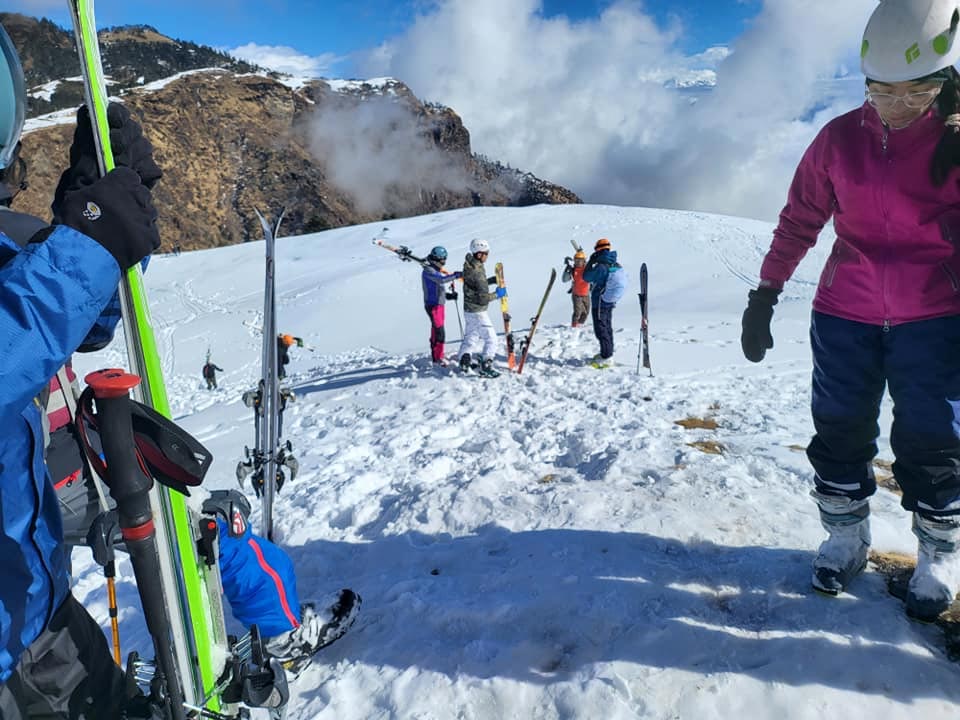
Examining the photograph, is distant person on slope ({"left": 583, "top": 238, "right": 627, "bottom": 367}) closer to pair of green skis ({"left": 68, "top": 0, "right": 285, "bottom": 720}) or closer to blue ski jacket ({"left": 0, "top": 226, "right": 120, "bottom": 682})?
pair of green skis ({"left": 68, "top": 0, "right": 285, "bottom": 720})

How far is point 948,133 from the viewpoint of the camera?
1972 mm

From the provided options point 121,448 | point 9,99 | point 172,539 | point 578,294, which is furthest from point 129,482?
point 578,294

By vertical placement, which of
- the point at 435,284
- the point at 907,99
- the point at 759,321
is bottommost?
the point at 759,321

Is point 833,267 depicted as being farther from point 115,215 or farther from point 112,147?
point 112,147

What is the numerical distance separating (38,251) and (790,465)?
396 cm

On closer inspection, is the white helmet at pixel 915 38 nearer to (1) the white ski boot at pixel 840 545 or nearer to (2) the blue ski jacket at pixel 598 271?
(1) the white ski boot at pixel 840 545

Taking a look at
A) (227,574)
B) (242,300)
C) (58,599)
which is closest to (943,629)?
(227,574)

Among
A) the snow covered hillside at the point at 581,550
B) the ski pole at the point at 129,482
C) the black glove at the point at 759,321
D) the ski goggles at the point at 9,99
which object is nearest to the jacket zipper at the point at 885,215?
the black glove at the point at 759,321

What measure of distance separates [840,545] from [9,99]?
123 inches

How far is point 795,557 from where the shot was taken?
8.97ft

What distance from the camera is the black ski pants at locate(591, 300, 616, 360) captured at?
855cm

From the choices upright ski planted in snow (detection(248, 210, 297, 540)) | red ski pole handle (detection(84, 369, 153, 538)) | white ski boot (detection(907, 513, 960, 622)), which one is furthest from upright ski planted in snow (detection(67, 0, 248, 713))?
white ski boot (detection(907, 513, 960, 622))

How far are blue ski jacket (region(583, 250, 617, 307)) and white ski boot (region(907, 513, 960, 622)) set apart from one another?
6.78 meters

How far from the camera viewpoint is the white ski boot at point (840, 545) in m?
2.42
